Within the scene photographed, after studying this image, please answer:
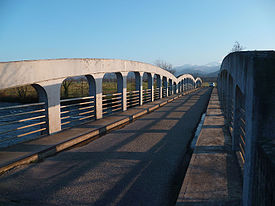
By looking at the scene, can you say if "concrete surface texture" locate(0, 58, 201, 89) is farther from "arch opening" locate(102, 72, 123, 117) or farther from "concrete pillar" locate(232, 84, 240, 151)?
"concrete pillar" locate(232, 84, 240, 151)

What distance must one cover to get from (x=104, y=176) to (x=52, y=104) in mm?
4436

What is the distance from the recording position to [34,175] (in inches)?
191

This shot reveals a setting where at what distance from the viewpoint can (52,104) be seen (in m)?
8.19

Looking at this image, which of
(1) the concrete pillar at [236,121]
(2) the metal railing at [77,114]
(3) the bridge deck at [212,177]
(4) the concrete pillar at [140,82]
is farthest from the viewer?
(4) the concrete pillar at [140,82]

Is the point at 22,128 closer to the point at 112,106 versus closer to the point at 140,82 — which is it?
the point at 112,106

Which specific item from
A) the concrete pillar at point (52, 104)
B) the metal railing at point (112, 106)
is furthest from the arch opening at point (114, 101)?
the concrete pillar at point (52, 104)

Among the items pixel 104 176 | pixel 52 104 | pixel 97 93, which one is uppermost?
pixel 97 93

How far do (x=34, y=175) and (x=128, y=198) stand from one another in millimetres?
2258

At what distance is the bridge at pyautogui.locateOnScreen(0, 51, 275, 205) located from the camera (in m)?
2.68

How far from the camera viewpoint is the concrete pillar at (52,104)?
7977 millimetres

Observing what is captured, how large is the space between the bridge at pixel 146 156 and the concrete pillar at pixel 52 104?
0.11 ft

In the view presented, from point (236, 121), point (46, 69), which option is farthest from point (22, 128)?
point (236, 121)

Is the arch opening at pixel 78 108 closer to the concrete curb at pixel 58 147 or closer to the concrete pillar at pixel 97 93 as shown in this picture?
the concrete pillar at pixel 97 93

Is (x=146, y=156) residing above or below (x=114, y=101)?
below
